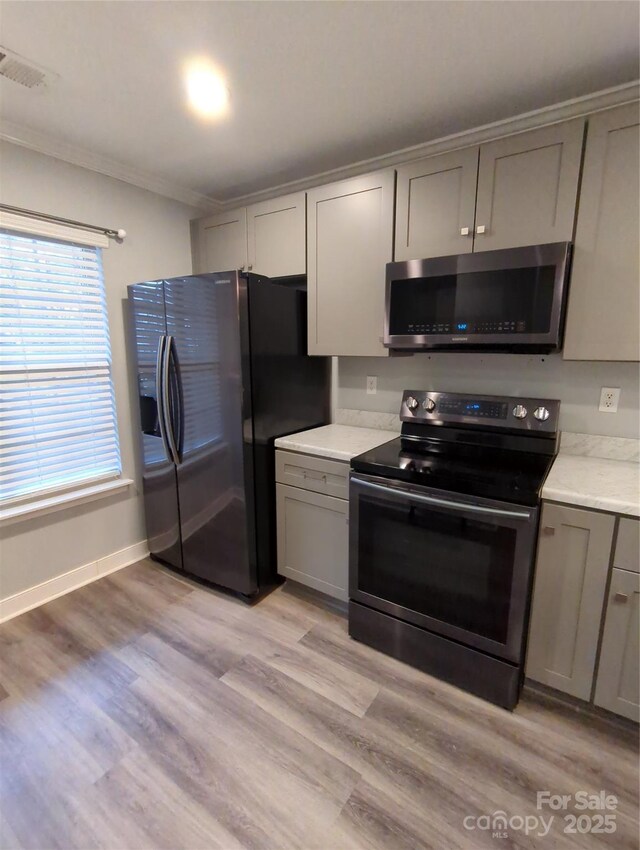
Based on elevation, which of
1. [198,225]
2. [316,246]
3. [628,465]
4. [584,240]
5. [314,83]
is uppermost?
[314,83]

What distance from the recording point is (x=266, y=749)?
1.46 metres

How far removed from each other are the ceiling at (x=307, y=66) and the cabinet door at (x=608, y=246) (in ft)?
0.96

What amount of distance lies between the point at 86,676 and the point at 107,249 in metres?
2.29

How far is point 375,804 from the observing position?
129 centimetres

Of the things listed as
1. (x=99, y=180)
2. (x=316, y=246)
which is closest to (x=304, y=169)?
(x=316, y=246)

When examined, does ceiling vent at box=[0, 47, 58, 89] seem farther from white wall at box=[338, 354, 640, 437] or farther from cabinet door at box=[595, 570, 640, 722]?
cabinet door at box=[595, 570, 640, 722]

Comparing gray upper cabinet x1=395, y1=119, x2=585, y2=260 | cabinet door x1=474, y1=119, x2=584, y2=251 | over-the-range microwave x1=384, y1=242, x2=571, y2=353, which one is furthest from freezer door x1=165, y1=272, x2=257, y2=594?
cabinet door x1=474, y1=119, x2=584, y2=251

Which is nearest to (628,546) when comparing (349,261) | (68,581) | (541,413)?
(541,413)

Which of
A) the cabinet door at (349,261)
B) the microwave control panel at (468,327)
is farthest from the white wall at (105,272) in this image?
the microwave control panel at (468,327)

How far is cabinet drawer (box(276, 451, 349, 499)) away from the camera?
6.62 feet

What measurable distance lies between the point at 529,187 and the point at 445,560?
157 centimetres

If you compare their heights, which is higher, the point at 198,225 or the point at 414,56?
the point at 414,56

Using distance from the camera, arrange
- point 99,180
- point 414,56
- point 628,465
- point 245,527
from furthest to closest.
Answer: point 99,180, point 245,527, point 628,465, point 414,56

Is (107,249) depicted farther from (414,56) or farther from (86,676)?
(86,676)
